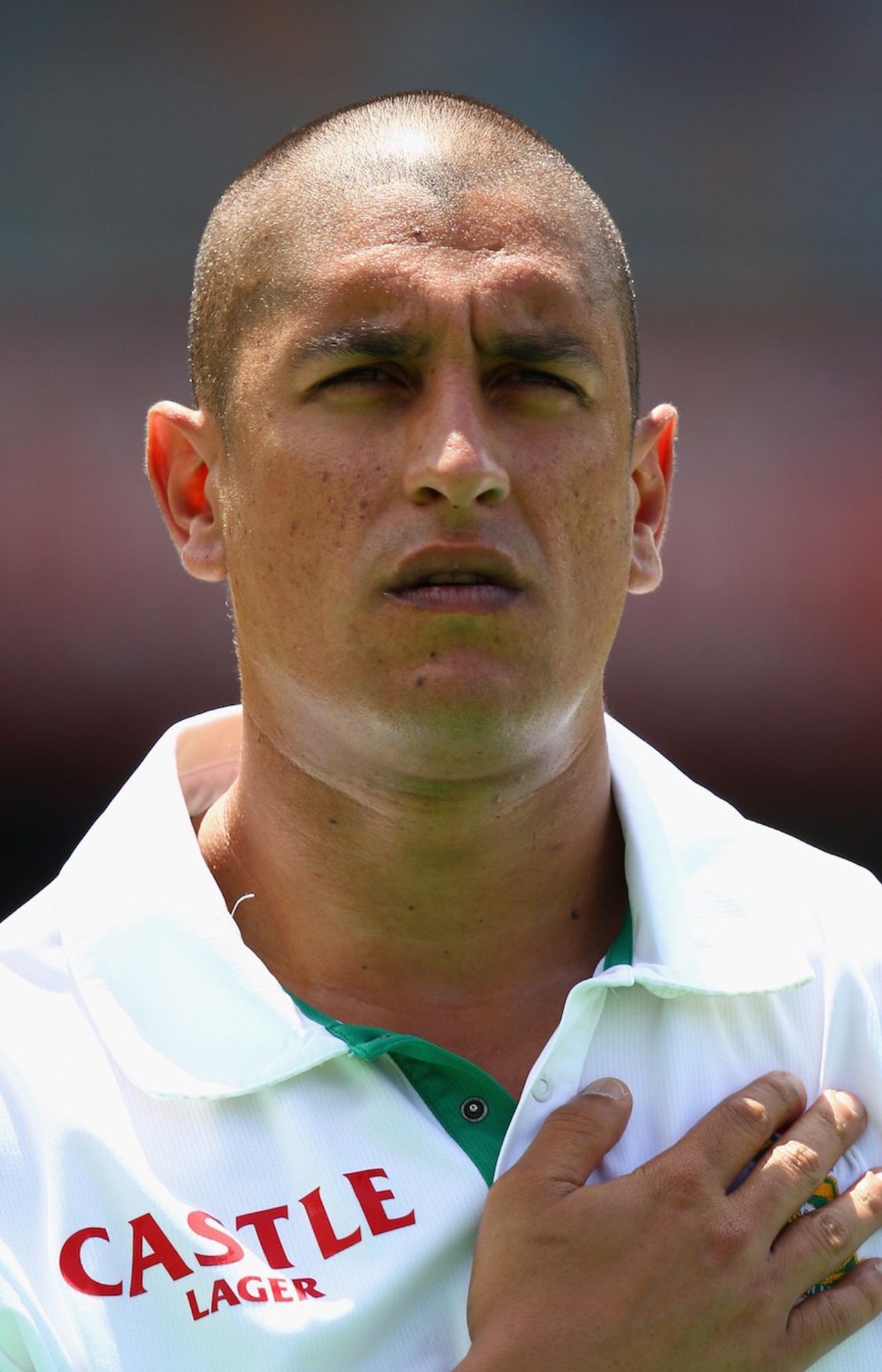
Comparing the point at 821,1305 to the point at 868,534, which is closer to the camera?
the point at 821,1305

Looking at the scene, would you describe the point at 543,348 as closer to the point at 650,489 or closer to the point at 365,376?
the point at 365,376

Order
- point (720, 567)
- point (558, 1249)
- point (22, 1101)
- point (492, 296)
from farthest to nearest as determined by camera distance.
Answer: point (720, 567)
point (492, 296)
point (22, 1101)
point (558, 1249)

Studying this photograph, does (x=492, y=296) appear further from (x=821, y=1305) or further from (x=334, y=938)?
(x=821, y=1305)

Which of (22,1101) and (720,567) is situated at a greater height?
(720,567)

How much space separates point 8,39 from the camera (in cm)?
426

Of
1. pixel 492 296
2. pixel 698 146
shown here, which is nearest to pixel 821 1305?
pixel 492 296

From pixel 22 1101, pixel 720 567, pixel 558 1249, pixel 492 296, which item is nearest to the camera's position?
pixel 558 1249

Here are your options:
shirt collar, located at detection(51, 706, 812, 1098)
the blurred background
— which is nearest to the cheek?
shirt collar, located at detection(51, 706, 812, 1098)

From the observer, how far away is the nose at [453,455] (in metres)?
1.68

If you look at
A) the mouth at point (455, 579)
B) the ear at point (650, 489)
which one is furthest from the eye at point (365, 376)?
the ear at point (650, 489)

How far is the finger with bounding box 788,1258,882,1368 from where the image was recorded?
1.52m

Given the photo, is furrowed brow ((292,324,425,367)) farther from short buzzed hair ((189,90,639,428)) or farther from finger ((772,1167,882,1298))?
finger ((772,1167,882,1298))

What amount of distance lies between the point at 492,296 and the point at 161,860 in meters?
0.71

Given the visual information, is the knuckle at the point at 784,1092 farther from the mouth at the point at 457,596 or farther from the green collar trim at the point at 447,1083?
the mouth at the point at 457,596
